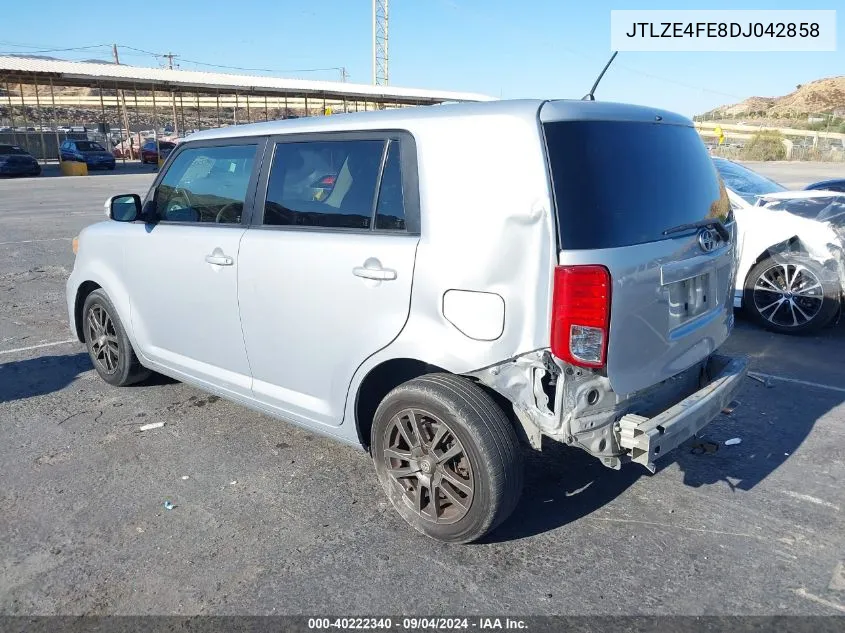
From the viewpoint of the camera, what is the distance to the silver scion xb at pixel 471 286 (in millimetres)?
2781

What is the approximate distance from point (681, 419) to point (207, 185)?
9.99 feet

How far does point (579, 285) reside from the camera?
107 inches

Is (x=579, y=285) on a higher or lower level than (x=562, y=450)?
higher

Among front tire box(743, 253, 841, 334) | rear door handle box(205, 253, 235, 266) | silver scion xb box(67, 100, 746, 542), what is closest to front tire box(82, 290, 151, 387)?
silver scion xb box(67, 100, 746, 542)

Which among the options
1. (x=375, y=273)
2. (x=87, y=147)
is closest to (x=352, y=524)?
(x=375, y=273)

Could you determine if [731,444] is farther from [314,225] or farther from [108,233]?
[108,233]

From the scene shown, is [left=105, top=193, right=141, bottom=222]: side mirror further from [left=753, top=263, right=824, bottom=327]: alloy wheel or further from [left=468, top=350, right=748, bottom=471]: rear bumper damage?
[left=753, top=263, right=824, bottom=327]: alloy wheel

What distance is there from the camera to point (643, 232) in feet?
9.68

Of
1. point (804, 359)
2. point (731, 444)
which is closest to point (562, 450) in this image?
point (731, 444)

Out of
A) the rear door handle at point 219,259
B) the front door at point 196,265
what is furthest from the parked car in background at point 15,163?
the rear door handle at point 219,259

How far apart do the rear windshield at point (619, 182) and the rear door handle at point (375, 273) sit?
0.82 meters

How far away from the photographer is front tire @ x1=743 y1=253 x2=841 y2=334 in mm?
6391

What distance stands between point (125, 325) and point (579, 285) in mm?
3458

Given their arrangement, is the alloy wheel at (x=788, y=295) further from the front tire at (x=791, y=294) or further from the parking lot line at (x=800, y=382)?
the parking lot line at (x=800, y=382)
